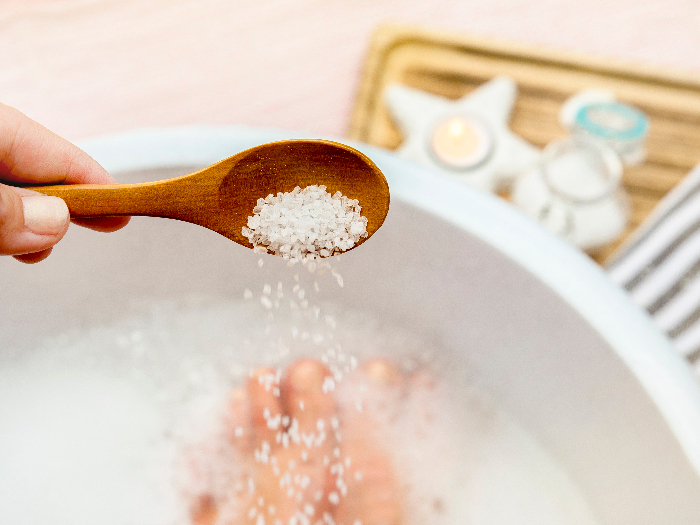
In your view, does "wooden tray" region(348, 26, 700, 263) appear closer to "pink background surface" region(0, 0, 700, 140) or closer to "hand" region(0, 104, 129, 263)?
"pink background surface" region(0, 0, 700, 140)

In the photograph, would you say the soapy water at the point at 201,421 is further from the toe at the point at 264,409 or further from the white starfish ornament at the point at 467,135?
the white starfish ornament at the point at 467,135

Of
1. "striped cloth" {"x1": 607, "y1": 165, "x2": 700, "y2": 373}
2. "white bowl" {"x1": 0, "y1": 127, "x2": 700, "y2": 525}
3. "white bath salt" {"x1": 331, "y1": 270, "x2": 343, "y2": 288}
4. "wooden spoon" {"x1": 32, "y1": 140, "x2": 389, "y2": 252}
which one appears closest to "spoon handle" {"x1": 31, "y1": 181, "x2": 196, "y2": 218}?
"wooden spoon" {"x1": 32, "y1": 140, "x2": 389, "y2": 252}

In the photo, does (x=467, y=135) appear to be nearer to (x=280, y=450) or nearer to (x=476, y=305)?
(x=476, y=305)

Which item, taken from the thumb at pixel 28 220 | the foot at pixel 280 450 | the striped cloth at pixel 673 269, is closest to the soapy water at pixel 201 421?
the foot at pixel 280 450

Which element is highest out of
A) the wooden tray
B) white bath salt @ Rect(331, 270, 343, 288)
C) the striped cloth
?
the wooden tray

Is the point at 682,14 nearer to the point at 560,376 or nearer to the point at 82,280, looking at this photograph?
the point at 560,376

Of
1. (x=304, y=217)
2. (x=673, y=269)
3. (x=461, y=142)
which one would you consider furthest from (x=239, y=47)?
(x=673, y=269)
